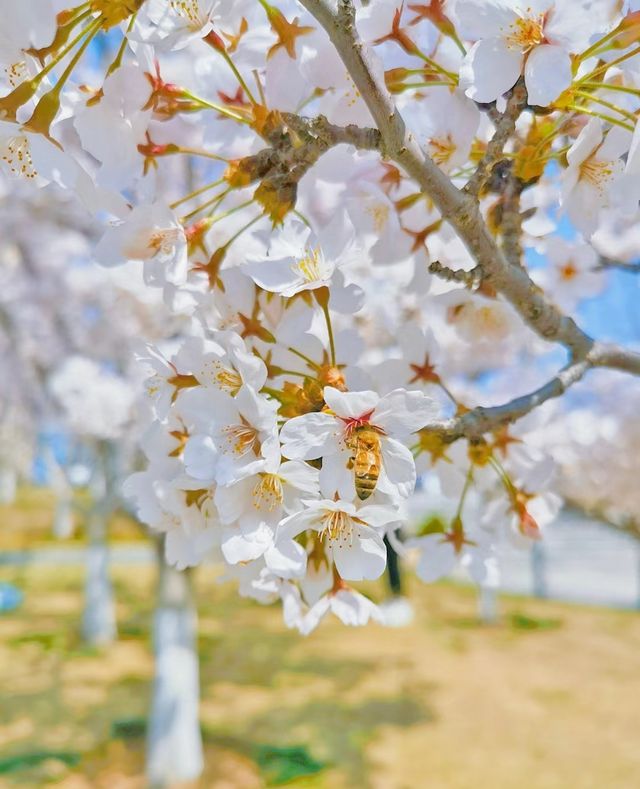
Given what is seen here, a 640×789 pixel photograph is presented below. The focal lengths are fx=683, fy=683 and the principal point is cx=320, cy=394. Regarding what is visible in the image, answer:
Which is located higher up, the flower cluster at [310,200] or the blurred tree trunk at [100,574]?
the flower cluster at [310,200]

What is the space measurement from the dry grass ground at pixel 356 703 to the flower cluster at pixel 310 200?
156 inches

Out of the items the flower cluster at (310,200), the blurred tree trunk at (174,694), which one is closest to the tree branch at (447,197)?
the flower cluster at (310,200)

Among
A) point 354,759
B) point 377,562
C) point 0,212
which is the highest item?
point 0,212

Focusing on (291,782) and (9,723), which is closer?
(291,782)

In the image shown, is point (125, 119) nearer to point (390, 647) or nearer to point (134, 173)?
point (134, 173)

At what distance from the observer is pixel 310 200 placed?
904 millimetres

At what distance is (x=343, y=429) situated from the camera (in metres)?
0.58

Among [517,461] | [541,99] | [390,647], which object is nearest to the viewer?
[541,99]

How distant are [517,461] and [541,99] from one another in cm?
49

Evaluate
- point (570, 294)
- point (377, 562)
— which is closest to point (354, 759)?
point (570, 294)

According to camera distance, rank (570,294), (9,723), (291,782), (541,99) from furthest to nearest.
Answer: (9,723), (291,782), (570,294), (541,99)

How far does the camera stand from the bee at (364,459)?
0.57m

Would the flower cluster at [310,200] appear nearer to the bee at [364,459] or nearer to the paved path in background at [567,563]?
the bee at [364,459]

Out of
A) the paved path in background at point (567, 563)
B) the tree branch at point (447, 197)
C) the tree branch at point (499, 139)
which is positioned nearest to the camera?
the tree branch at point (447, 197)
